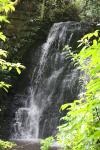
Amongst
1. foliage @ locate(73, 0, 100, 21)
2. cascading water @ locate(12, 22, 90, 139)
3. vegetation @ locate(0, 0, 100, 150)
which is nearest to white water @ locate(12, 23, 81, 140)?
cascading water @ locate(12, 22, 90, 139)

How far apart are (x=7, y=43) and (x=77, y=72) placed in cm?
385

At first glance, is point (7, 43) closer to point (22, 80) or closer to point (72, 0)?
point (22, 80)

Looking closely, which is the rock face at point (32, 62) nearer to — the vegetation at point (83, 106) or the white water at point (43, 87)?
the white water at point (43, 87)

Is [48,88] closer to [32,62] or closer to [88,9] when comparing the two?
[32,62]

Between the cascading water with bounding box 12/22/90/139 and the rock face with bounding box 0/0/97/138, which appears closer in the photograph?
the cascading water with bounding box 12/22/90/139

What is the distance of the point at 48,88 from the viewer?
1377 centimetres

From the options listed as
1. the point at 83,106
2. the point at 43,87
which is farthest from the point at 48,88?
the point at 83,106

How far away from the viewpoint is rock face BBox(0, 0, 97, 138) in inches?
505

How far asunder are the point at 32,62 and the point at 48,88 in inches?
80.8

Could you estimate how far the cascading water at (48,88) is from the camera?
12.7 metres

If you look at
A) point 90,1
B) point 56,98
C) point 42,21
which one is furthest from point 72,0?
point 56,98

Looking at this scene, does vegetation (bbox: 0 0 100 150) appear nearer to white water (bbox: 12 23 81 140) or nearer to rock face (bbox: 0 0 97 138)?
rock face (bbox: 0 0 97 138)

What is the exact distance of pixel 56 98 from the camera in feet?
43.2

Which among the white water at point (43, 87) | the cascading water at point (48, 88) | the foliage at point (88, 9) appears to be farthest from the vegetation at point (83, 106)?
the foliage at point (88, 9)
